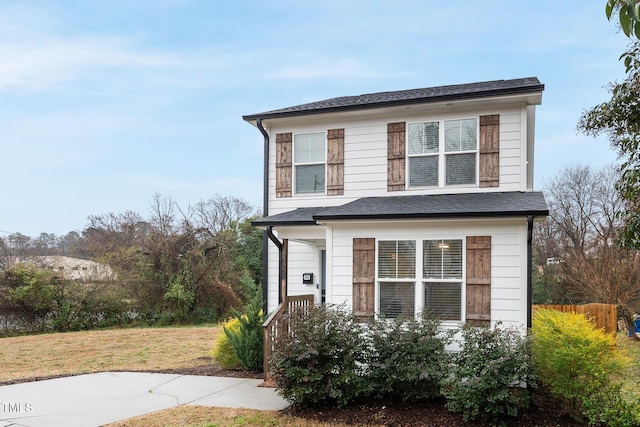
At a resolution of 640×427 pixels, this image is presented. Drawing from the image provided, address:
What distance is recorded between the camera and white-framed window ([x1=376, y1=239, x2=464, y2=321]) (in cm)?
758

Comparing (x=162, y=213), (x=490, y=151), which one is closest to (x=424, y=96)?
(x=490, y=151)

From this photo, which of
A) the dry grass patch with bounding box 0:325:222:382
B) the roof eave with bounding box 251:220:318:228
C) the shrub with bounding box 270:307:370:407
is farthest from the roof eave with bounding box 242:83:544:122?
the dry grass patch with bounding box 0:325:222:382

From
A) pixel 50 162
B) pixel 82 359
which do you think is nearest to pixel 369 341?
pixel 82 359

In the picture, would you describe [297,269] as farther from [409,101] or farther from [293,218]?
[409,101]

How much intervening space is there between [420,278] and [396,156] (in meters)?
2.60

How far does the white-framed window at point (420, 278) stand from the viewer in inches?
298

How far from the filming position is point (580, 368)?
19.4ft

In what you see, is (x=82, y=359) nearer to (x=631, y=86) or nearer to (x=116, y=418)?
(x=116, y=418)

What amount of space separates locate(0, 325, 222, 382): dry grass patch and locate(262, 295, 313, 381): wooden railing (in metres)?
2.88

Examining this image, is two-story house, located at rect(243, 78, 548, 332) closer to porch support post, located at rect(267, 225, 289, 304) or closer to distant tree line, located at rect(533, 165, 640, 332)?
porch support post, located at rect(267, 225, 289, 304)

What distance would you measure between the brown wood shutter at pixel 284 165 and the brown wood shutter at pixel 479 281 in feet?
13.0

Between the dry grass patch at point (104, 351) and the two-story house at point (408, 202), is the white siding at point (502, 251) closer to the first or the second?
the two-story house at point (408, 202)

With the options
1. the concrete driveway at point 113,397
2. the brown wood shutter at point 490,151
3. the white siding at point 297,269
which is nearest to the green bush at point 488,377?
the concrete driveway at point 113,397

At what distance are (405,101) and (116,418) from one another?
6.61 meters
